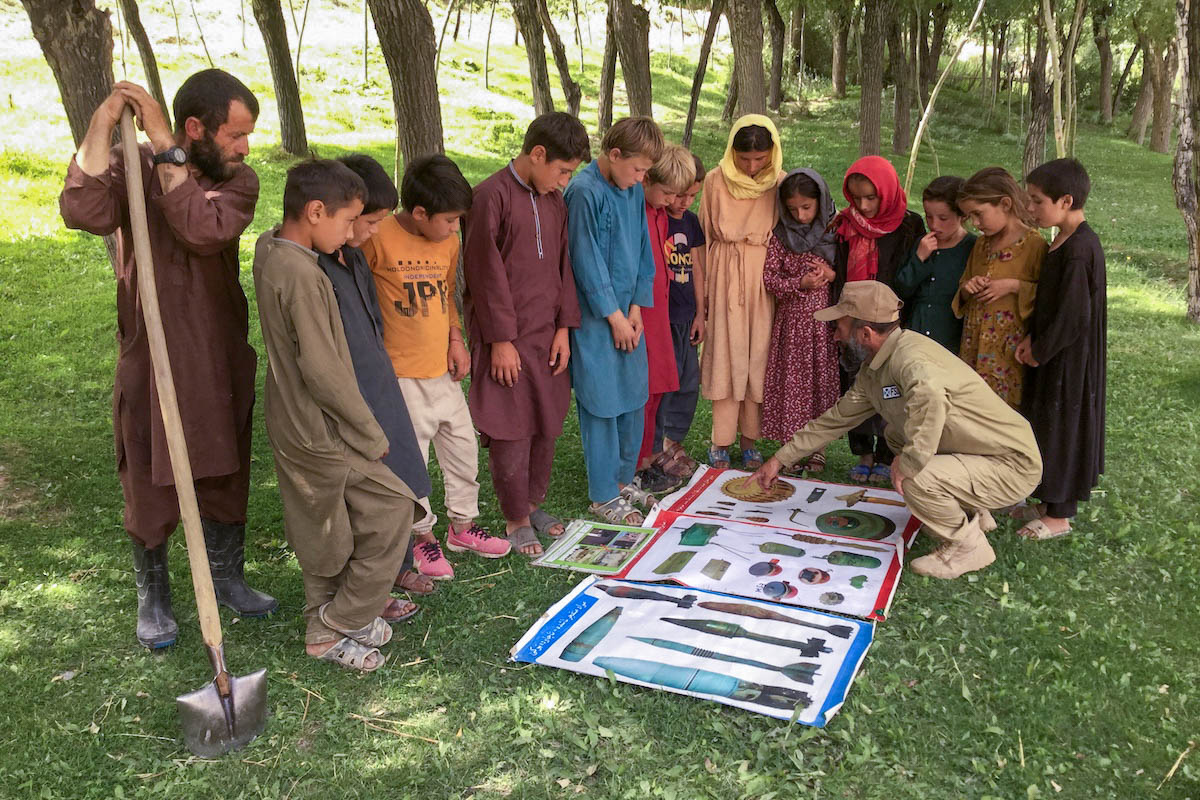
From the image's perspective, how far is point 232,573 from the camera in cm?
330

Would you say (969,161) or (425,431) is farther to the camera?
(969,161)

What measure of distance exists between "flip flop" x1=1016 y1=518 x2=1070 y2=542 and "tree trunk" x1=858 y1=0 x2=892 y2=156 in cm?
952

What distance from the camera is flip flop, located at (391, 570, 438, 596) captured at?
137 inches

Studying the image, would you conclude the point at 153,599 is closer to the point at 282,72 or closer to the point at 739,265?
the point at 739,265

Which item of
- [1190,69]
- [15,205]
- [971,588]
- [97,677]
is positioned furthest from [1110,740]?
[15,205]

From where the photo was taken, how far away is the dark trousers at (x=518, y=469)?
3826 mm

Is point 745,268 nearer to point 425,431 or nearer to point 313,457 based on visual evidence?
point 425,431

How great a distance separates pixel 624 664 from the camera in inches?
117

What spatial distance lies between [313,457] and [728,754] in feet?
4.80

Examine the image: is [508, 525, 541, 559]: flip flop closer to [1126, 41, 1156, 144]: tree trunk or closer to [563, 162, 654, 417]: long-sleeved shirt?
[563, 162, 654, 417]: long-sleeved shirt

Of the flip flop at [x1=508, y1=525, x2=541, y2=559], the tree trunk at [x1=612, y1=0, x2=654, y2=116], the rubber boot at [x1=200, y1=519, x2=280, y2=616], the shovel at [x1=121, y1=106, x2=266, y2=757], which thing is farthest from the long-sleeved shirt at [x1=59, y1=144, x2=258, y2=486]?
the tree trunk at [x1=612, y1=0, x2=654, y2=116]

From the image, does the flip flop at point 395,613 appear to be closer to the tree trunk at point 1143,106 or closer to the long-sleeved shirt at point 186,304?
the long-sleeved shirt at point 186,304

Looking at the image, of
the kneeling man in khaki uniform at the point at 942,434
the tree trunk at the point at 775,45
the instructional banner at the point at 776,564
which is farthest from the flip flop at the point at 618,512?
the tree trunk at the point at 775,45

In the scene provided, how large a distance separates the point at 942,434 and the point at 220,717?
2.74 m
